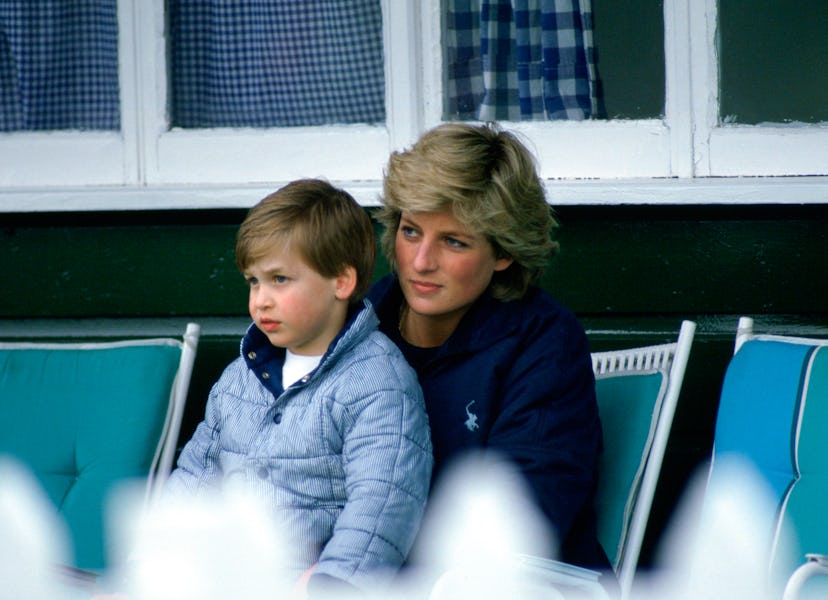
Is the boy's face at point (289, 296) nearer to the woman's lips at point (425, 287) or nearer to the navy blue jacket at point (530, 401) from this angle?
the woman's lips at point (425, 287)

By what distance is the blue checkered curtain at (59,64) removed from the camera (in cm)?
339

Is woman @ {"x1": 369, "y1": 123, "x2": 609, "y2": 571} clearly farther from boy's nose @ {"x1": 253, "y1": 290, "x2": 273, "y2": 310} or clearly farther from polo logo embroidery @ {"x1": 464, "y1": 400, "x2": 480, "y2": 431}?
boy's nose @ {"x1": 253, "y1": 290, "x2": 273, "y2": 310}

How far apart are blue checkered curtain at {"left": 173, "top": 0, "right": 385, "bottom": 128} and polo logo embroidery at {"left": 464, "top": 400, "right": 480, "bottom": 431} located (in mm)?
1187

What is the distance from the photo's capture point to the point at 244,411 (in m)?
2.33

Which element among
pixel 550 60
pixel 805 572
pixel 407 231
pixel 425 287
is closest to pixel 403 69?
pixel 550 60

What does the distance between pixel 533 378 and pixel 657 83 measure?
3.87ft

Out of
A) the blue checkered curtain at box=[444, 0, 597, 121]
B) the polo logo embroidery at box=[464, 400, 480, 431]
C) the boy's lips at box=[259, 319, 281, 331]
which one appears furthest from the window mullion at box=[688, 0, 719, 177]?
the boy's lips at box=[259, 319, 281, 331]

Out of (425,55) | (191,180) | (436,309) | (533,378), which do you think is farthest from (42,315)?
(533,378)

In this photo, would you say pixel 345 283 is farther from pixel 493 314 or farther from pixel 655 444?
pixel 655 444

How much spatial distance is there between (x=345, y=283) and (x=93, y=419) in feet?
3.09

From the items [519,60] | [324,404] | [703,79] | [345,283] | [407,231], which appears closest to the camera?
[324,404]

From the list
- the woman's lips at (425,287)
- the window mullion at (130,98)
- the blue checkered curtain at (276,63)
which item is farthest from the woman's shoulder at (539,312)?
the window mullion at (130,98)

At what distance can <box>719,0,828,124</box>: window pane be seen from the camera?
3.04 meters

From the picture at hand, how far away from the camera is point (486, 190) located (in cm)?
232
